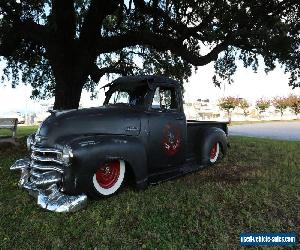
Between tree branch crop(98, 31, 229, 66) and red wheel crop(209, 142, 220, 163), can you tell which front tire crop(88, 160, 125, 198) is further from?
tree branch crop(98, 31, 229, 66)

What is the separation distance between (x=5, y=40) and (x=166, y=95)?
9.15 meters

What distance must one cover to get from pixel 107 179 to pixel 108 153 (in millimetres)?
593

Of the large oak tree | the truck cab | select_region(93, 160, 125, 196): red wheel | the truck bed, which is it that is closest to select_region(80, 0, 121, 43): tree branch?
the large oak tree

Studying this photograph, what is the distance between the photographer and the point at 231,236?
15.3 ft

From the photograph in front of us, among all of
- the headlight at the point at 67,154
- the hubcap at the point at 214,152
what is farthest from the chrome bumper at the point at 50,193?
the hubcap at the point at 214,152

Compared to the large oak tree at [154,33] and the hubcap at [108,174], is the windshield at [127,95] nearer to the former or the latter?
the hubcap at [108,174]

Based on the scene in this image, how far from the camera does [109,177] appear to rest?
6004mm

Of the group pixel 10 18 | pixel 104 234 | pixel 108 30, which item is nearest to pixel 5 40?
pixel 10 18

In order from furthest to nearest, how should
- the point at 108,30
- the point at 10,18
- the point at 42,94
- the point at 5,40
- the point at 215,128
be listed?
the point at 42,94, the point at 108,30, the point at 5,40, the point at 10,18, the point at 215,128

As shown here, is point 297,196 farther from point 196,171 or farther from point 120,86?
point 120,86

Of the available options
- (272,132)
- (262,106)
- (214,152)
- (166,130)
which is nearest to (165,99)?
(166,130)

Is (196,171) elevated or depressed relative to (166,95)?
depressed

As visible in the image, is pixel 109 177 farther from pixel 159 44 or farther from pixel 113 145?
pixel 159 44

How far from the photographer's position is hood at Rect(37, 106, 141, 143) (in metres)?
5.86
